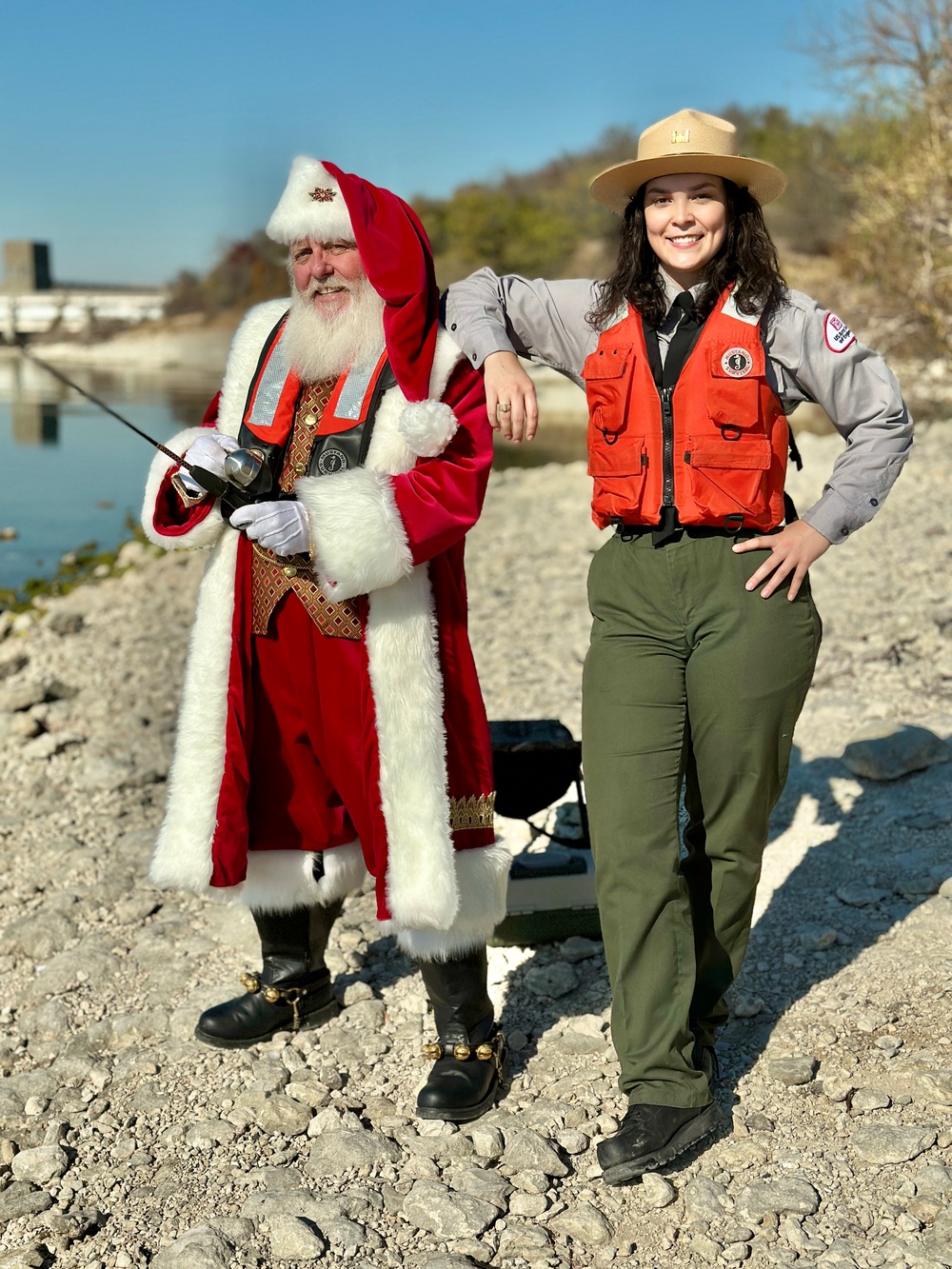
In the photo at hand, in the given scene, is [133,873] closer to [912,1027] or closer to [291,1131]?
[291,1131]

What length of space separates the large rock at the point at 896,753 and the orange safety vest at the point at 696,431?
85.5 inches

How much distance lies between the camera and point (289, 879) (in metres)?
3.24

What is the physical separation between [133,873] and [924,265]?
11.4 metres

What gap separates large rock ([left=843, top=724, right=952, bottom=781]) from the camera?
4.59 m

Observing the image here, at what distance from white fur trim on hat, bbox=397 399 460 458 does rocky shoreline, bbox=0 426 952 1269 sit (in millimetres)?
1581

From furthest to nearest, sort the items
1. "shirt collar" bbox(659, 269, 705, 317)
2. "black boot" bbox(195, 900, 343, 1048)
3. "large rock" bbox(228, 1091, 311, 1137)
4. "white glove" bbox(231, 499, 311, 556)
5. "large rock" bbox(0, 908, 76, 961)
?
1. "large rock" bbox(0, 908, 76, 961)
2. "black boot" bbox(195, 900, 343, 1048)
3. "large rock" bbox(228, 1091, 311, 1137)
4. "white glove" bbox(231, 499, 311, 556)
5. "shirt collar" bbox(659, 269, 705, 317)

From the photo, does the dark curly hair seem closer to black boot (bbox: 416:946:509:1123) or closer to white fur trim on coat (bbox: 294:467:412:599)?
white fur trim on coat (bbox: 294:467:412:599)

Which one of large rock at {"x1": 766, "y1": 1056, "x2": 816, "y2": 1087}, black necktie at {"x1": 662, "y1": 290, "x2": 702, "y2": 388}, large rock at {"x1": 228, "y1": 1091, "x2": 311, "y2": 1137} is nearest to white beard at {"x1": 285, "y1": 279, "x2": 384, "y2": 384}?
black necktie at {"x1": 662, "y1": 290, "x2": 702, "y2": 388}

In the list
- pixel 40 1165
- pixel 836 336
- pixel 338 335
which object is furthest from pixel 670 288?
pixel 40 1165

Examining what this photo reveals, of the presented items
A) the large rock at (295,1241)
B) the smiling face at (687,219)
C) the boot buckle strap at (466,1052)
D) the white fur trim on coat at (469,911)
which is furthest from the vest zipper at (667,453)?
the large rock at (295,1241)

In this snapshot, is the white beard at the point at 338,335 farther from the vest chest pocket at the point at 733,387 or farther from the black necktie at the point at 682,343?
the vest chest pocket at the point at 733,387

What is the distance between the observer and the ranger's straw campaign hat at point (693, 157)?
2.59m

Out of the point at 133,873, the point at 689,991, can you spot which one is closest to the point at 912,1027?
the point at 689,991

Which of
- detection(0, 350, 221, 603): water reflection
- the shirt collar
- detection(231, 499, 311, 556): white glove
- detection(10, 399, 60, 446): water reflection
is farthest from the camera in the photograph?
detection(10, 399, 60, 446): water reflection
